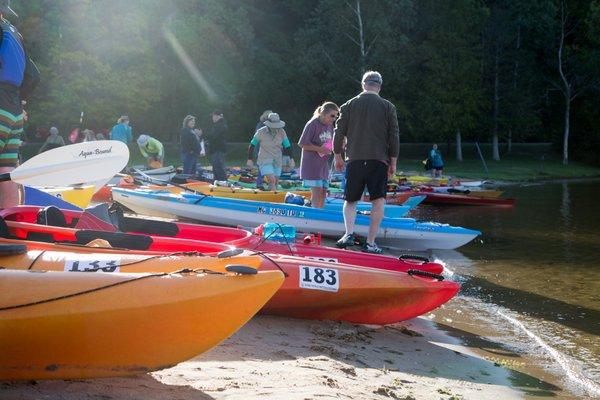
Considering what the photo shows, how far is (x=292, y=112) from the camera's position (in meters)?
36.9

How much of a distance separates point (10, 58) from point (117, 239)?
1534 mm

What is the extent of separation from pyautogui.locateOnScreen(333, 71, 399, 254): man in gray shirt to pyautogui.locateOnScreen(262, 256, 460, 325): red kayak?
1.91 m

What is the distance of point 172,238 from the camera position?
18.1 ft

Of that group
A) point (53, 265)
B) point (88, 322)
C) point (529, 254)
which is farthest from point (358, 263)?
point (529, 254)

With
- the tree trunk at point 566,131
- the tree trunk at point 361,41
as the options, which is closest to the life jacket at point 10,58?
the tree trunk at point 361,41

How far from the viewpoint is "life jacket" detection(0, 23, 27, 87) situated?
538 cm

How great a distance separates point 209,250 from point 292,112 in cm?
3182

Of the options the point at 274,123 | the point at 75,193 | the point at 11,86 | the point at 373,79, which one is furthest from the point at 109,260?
the point at 274,123

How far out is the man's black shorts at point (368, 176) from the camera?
7445 millimetres

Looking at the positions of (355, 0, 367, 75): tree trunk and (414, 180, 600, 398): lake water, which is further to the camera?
(355, 0, 367, 75): tree trunk

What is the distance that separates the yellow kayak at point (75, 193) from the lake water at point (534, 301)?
433 centimetres

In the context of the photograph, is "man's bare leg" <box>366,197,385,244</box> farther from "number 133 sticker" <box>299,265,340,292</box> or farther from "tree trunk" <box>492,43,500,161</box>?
"tree trunk" <box>492,43,500,161</box>

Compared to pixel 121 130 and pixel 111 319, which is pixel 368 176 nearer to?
pixel 111 319

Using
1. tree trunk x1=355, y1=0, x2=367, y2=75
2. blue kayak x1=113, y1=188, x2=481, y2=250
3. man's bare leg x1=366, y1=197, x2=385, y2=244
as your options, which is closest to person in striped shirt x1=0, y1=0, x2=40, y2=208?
man's bare leg x1=366, y1=197, x2=385, y2=244
